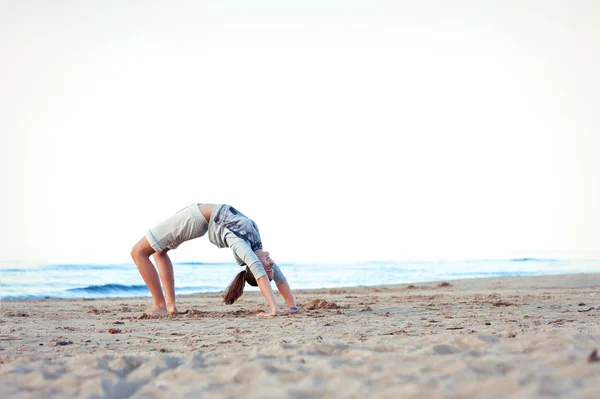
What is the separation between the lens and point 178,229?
626 cm

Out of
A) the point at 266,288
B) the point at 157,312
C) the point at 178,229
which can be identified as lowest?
the point at 157,312

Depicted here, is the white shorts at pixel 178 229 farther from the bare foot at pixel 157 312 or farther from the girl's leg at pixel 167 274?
the bare foot at pixel 157 312

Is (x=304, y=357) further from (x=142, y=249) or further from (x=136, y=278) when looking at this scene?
(x=136, y=278)

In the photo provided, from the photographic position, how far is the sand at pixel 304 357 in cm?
255

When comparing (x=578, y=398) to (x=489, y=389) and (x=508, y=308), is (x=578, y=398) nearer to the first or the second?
(x=489, y=389)

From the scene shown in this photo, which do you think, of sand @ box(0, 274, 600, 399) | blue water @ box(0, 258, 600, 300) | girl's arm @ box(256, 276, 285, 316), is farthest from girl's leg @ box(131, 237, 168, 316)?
blue water @ box(0, 258, 600, 300)

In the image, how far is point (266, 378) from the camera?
277 centimetres

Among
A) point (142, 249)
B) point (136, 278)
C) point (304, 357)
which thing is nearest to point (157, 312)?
point (142, 249)

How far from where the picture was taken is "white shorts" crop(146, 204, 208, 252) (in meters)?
6.27

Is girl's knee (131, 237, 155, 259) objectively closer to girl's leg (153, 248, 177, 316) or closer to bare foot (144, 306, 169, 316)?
girl's leg (153, 248, 177, 316)

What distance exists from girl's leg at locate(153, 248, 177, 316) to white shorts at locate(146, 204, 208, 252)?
125mm

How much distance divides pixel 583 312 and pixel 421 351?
3.56 metres

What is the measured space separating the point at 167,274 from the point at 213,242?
593 mm

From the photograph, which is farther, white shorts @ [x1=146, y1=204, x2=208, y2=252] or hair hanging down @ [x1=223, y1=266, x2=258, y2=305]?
hair hanging down @ [x1=223, y1=266, x2=258, y2=305]
